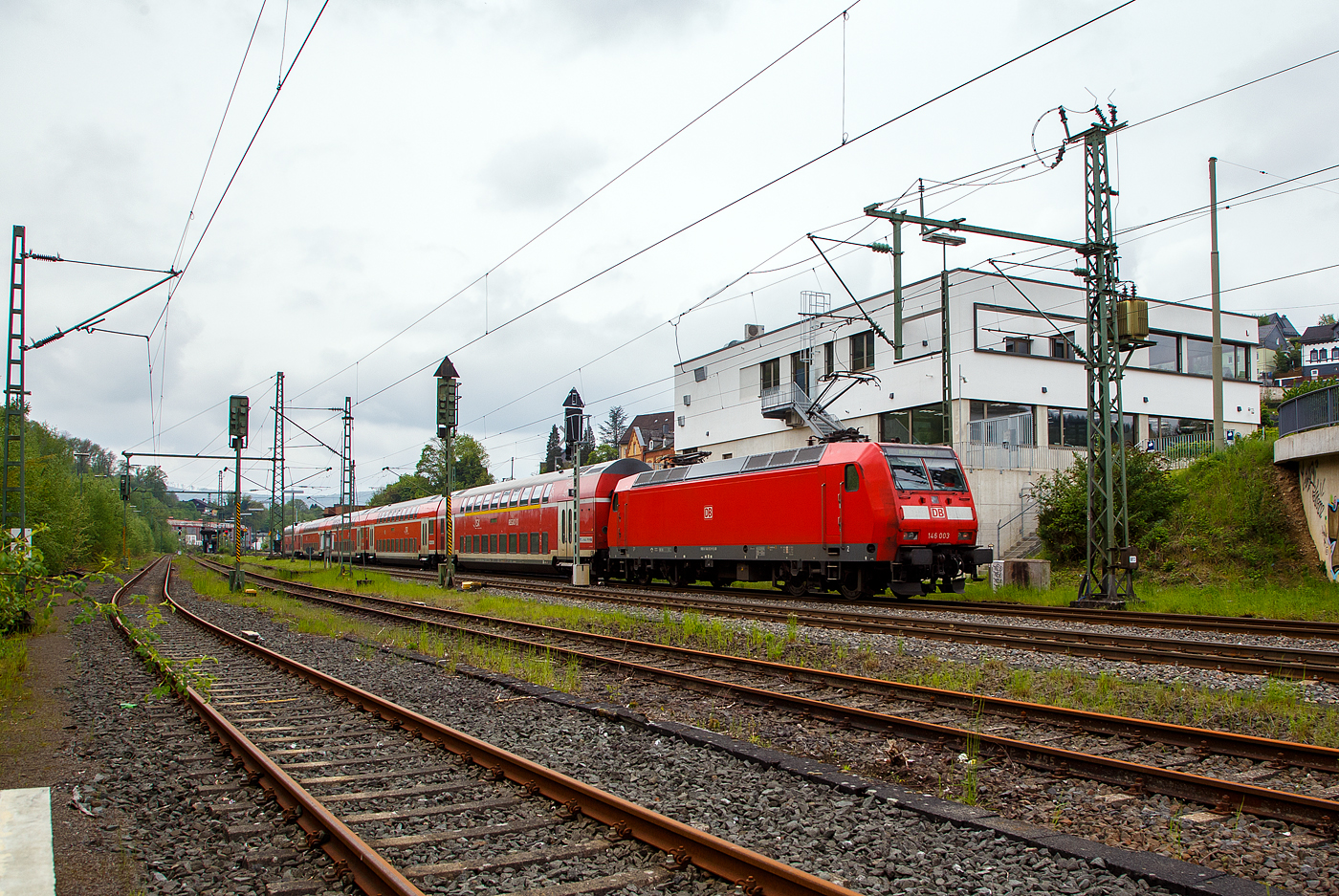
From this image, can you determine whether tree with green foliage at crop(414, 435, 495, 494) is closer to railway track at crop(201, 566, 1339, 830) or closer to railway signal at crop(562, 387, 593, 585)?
railway signal at crop(562, 387, 593, 585)

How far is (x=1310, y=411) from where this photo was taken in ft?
65.9

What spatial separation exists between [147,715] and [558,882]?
6.29 metres

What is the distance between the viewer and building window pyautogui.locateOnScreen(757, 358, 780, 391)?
134 feet

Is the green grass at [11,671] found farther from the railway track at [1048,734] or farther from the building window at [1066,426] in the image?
the building window at [1066,426]

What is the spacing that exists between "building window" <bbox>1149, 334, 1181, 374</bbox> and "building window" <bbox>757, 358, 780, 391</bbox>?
50.6 feet

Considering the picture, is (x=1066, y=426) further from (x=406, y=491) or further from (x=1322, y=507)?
Result: (x=406, y=491)

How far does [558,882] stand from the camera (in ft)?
14.3

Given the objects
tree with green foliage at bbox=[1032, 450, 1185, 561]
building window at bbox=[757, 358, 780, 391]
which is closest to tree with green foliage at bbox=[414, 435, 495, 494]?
building window at bbox=[757, 358, 780, 391]

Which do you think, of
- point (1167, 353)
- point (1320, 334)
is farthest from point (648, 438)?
point (1320, 334)

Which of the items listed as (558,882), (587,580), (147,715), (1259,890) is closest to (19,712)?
(147,715)

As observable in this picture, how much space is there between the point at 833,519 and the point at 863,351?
63.8ft

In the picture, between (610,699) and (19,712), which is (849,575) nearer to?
(610,699)

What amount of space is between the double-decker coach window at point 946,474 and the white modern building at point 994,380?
33.4ft

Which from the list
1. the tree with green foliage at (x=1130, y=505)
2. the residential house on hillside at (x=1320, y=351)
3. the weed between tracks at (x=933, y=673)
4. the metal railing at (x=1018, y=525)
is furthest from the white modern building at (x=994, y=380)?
the residential house on hillside at (x=1320, y=351)
